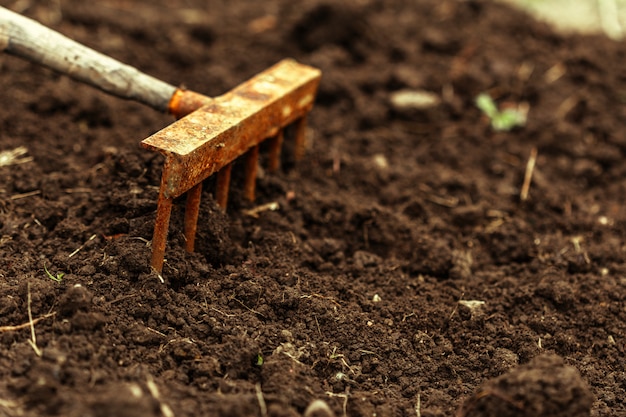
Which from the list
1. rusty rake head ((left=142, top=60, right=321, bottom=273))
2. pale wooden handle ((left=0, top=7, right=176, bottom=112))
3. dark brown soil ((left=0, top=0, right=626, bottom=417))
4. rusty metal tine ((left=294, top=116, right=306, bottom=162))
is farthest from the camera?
rusty metal tine ((left=294, top=116, right=306, bottom=162))

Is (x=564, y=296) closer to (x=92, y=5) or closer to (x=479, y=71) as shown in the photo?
(x=479, y=71)

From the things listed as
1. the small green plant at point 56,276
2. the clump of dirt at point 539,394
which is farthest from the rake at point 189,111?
the clump of dirt at point 539,394

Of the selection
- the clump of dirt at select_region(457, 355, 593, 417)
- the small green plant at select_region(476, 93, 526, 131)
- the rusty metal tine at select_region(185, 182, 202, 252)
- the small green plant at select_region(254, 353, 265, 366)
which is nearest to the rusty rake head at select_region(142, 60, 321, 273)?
the rusty metal tine at select_region(185, 182, 202, 252)

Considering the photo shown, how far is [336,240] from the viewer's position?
3.15 meters

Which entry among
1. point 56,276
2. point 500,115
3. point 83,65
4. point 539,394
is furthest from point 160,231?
point 500,115

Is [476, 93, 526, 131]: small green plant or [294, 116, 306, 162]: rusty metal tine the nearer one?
[294, 116, 306, 162]: rusty metal tine

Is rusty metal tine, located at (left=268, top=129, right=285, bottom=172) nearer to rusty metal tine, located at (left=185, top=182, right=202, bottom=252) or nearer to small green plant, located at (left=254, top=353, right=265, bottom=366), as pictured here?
rusty metal tine, located at (left=185, top=182, right=202, bottom=252)

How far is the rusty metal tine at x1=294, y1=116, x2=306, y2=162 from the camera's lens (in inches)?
137

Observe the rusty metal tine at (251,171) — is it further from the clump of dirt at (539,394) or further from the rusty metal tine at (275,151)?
the clump of dirt at (539,394)

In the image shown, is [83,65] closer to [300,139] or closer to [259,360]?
[300,139]

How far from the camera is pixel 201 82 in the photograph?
Answer: 416cm

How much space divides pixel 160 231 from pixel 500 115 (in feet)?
7.56

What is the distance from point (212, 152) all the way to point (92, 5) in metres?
2.43

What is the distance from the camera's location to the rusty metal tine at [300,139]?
3484 mm
